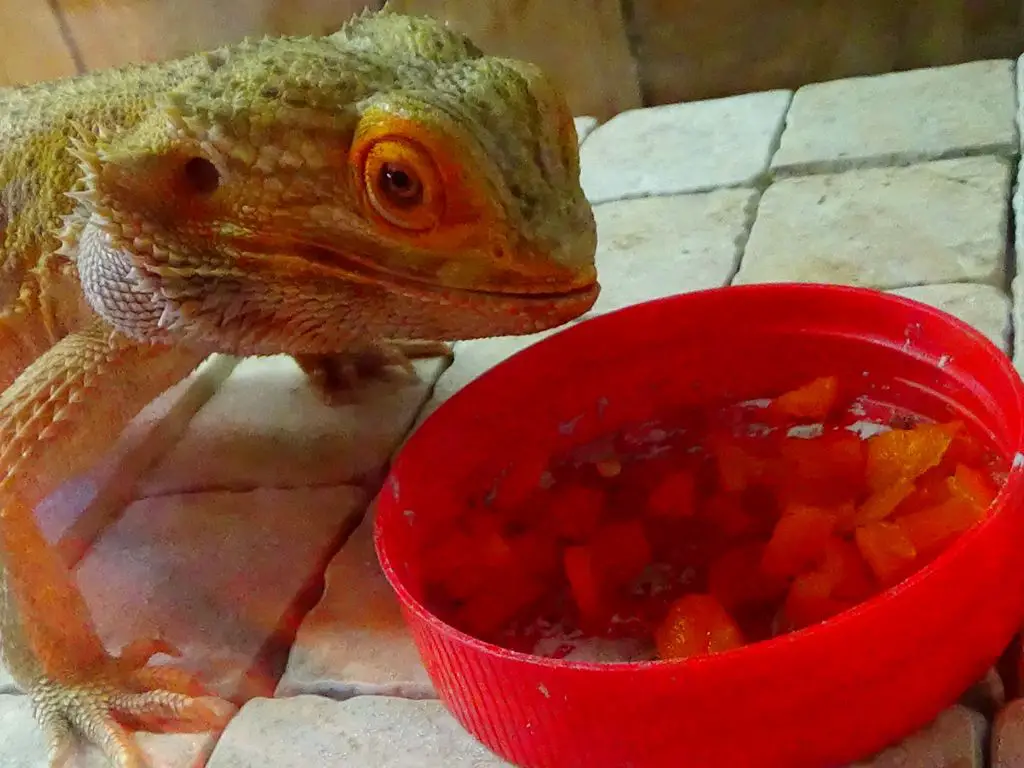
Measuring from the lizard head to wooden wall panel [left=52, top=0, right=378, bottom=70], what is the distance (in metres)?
1.42

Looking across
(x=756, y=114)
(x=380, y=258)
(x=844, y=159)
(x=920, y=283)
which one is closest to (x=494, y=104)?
(x=380, y=258)

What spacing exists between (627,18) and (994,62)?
0.75m

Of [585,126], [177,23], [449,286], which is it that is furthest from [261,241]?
[177,23]

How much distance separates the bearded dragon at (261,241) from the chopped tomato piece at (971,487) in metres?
0.39

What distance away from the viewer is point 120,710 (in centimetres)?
123

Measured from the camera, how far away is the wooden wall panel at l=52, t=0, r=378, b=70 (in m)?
2.59

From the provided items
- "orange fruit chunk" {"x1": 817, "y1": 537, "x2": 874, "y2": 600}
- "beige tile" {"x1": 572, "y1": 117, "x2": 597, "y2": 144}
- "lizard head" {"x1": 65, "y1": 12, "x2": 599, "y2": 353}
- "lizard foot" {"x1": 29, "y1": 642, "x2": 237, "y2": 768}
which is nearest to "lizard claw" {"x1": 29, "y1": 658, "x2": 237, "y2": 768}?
"lizard foot" {"x1": 29, "y1": 642, "x2": 237, "y2": 768}

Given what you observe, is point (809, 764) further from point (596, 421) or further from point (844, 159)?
point (844, 159)

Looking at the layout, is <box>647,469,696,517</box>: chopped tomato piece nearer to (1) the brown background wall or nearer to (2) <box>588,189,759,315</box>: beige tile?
(2) <box>588,189,759,315</box>: beige tile

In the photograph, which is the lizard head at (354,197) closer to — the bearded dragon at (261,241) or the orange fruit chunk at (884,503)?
the bearded dragon at (261,241)

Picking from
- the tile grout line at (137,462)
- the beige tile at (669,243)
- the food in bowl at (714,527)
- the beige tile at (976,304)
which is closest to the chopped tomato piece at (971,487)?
the food in bowl at (714,527)

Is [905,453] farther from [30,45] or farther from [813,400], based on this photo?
[30,45]

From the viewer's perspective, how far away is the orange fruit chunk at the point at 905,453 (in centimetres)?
114

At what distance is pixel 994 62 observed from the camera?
2158 millimetres
